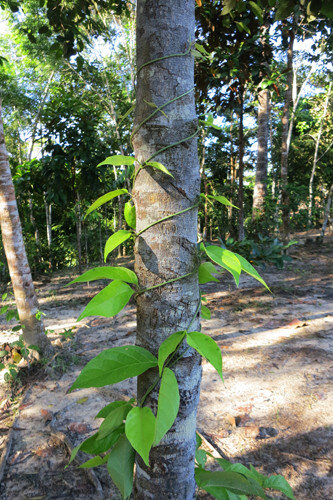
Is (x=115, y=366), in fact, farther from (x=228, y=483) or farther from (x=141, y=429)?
(x=228, y=483)

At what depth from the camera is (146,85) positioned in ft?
2.54

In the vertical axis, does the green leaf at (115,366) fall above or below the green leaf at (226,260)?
below

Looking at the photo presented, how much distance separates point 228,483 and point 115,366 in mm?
562

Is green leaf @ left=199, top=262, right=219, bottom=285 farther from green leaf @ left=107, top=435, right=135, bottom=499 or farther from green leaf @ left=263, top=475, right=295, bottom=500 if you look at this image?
green leaf @ left=263, top=475, right=295, bottom=500

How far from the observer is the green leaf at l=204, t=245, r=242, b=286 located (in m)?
0.69

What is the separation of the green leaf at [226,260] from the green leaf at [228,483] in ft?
2.19

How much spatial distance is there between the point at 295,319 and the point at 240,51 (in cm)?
317

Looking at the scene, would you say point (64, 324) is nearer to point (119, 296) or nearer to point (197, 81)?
point (197, 81)

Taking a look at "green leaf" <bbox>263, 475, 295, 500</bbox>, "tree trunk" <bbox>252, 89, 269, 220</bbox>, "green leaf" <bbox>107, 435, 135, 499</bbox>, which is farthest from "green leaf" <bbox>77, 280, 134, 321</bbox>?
"tree trunk" <bbox>252, 89, 269, 220</bbox>

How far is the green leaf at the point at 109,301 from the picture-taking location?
0.68 m

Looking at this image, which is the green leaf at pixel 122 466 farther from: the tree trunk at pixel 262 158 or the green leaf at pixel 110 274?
the tree trunk at pixel 262 158

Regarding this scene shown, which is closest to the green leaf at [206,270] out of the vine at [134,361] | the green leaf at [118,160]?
the vine at [134,361]

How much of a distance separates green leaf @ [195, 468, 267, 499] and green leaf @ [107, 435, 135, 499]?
10.3 inches

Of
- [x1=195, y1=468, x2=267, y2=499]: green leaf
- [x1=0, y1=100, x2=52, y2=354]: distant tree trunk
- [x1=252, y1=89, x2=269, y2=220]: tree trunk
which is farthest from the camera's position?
[x1=252, y1=89, x2=269, y2=220]: tree trunk
